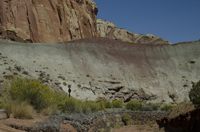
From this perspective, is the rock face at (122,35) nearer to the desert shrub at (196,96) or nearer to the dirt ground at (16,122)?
the desert shrub at (196,96)

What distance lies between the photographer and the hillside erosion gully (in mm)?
8595

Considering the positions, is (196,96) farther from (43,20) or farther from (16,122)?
(43,20)

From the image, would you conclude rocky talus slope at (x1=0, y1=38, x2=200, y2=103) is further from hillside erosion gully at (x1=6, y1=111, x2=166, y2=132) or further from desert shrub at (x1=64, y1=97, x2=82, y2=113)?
desert shrub at (x1=64, y1=97, x2=82, y2=113)

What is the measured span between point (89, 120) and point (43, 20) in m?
44.2

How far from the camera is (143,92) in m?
39.7

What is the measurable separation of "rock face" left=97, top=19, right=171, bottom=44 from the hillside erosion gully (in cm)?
8118

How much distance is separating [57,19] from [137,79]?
28577 mm

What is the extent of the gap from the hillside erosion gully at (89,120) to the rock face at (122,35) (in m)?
81.2

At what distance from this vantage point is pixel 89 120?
14461 millimetres

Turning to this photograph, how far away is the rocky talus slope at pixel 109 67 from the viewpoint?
34.4 m

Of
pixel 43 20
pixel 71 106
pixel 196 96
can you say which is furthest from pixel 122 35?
pixel 196 96

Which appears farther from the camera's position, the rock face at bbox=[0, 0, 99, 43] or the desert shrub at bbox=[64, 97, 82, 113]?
the rock face at bbox=[0, 0, 99, 43]

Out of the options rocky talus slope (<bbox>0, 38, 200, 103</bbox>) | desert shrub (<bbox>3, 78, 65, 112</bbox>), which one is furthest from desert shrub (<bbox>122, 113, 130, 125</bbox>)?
desert shrub (<bbox>3, 78, 65, 112</bbox>)

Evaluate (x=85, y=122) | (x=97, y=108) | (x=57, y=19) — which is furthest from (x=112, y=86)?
(x=57, y=19)
